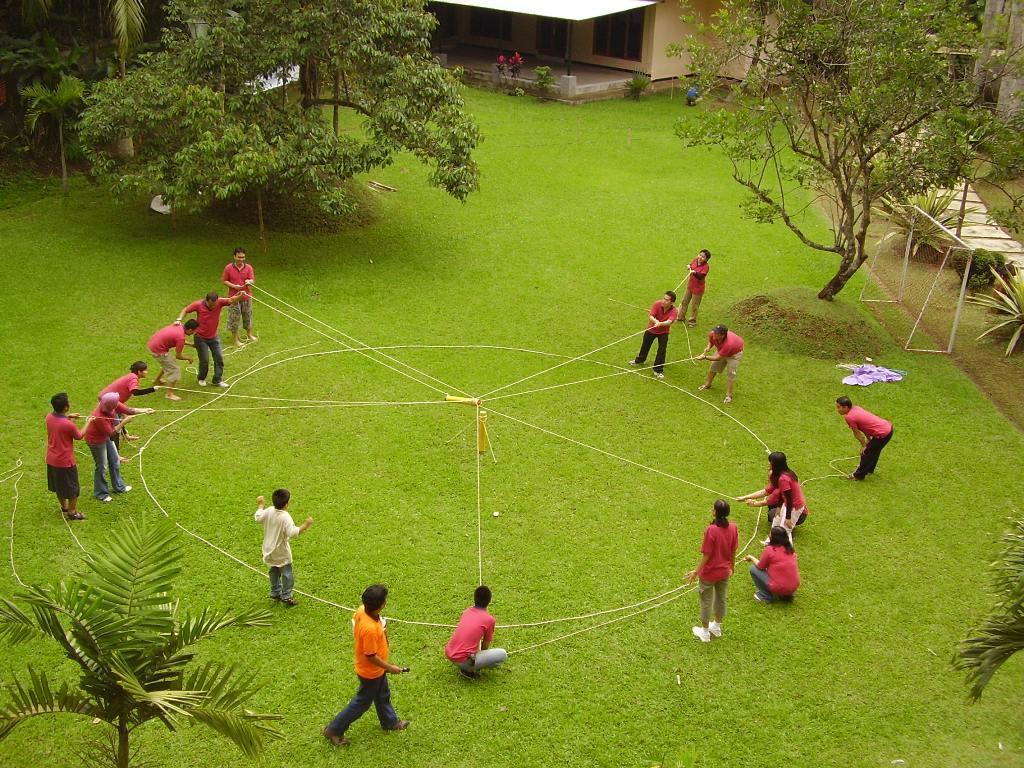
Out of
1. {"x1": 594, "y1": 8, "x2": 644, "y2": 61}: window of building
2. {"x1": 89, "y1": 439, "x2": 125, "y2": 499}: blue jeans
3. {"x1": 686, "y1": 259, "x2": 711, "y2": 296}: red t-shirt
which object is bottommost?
{"x1": 89, "y1": 439, "x2": 125, "y2": 499}: blue jeans

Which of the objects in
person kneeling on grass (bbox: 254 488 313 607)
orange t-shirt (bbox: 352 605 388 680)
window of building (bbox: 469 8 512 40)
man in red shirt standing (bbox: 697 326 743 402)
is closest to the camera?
orange t-shirt (bbox: 352 605 388 680)

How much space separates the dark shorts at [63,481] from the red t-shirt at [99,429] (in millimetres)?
369

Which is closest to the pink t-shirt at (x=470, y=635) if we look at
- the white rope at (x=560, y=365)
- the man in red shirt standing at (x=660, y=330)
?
the white rope at (x=560, y=365)

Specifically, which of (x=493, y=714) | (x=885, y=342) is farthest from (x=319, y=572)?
(x=885, y=342)

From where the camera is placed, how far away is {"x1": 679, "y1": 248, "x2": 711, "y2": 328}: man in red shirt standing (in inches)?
562

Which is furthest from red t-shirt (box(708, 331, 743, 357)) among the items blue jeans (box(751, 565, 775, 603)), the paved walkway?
the paved walkway

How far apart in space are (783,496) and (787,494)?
45 mm

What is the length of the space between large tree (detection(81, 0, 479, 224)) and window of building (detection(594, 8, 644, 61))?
1589 cm

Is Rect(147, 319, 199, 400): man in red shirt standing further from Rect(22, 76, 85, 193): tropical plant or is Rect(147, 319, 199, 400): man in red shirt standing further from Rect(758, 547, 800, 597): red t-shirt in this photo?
Rect(22, 76, 85, 193): tropical plant

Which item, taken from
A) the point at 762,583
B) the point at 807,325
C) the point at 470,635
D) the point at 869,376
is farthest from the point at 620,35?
the point at 470,635

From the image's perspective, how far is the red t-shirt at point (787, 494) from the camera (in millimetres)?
9453

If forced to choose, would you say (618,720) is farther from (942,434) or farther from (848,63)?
(848,63)

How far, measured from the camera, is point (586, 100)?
2834cm

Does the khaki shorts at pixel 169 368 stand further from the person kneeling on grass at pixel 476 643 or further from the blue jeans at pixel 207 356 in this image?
the person kneeling on grass at pixel 476 643
